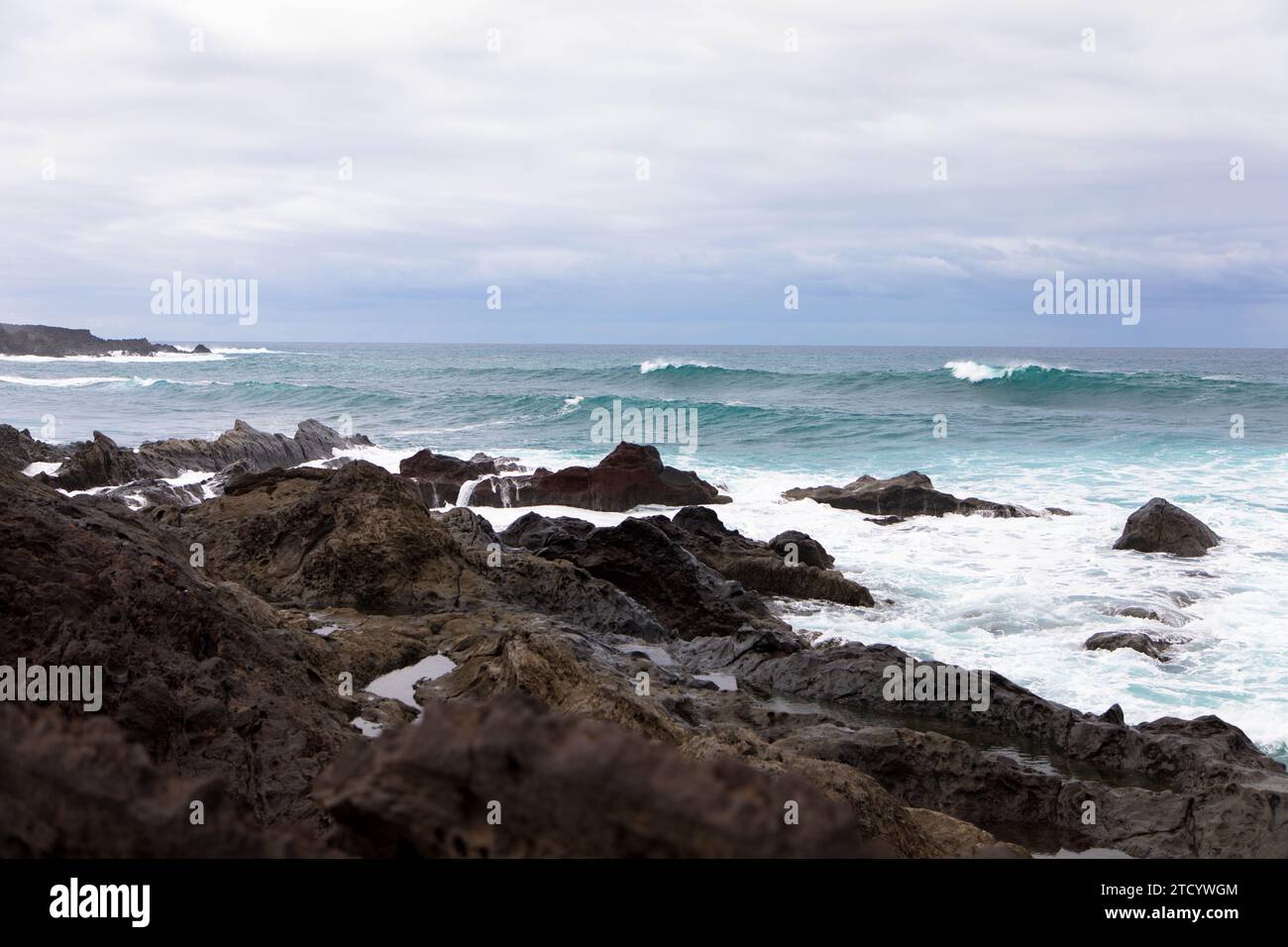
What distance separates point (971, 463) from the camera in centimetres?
2859

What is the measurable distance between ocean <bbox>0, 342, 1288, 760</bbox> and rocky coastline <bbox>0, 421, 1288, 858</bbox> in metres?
1.08

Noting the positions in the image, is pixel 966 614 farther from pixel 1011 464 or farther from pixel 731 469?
pixel 1011 464

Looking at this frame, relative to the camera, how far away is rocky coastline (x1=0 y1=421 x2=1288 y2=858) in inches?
62.0

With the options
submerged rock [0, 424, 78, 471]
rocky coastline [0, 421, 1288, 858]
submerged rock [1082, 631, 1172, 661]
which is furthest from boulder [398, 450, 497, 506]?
submerged rock [1082, 631, 1172, 661]

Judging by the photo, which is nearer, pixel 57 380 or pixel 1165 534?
pixel 1165 534

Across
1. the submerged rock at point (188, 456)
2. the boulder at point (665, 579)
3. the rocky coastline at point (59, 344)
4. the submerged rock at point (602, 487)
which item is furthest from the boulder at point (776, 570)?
the rocky coastline at point (59, 344)

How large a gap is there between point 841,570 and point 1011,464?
1597 cm

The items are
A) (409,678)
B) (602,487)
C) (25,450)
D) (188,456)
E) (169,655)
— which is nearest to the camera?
(169,655)

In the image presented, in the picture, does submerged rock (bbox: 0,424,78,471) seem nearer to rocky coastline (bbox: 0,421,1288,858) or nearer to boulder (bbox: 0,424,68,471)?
boulder (bbox: 0,424,68,471)

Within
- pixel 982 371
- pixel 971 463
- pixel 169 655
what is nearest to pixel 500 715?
pixel 169 655

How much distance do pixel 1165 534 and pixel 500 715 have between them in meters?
15.7

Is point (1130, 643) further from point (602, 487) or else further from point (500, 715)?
point (602, 487)
